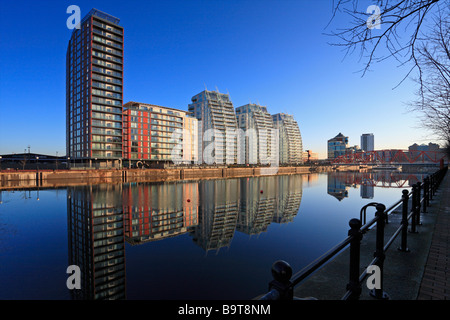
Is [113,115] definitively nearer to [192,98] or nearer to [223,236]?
[192,98]

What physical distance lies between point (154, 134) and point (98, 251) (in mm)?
81317

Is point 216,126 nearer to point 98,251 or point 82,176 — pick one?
point 82,176

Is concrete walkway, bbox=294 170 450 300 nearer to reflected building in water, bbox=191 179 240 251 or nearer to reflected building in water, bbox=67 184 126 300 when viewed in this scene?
reflected building in water, bbox=67 184 126 300

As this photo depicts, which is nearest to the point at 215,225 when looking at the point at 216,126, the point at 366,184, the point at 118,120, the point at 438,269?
the point at 438,269

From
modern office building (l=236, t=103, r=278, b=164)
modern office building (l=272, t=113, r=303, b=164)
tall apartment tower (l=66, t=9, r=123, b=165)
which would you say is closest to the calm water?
tall apartment tower (l=66, t=9, r=123, b=165)

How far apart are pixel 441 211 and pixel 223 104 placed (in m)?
113

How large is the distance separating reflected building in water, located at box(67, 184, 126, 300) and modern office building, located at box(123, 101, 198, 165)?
6623 centimetres

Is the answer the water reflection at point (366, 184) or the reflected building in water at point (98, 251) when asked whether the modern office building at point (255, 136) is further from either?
the reflected building in water at point (98, 251)

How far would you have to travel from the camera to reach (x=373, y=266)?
377 centimetres

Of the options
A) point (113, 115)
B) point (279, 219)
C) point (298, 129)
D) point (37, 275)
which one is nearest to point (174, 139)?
point (113, 115)

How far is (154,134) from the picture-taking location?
89875mm

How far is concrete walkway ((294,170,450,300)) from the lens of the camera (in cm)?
429

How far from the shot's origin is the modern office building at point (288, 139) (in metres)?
165

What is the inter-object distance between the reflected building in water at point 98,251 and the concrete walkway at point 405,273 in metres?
6.95
